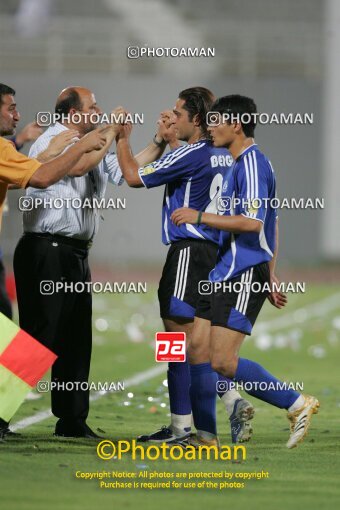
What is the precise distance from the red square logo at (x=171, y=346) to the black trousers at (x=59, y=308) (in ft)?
2.09

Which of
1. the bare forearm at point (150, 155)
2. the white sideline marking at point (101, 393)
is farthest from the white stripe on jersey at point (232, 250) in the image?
the white sideline marking at point (101, 393)

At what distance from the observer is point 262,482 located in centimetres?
743

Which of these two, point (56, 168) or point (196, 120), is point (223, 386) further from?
point (56, 168)

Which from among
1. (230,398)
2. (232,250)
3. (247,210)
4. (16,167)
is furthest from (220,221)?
(230,398)

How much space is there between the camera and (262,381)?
8492mm

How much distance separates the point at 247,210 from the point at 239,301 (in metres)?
0.57

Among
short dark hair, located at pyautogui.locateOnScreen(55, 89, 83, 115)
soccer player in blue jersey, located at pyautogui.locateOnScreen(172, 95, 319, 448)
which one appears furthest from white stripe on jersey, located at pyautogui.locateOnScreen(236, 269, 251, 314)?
short dark hair, located at pyautogui.locateOnScreen(55, 89, 83, 115)

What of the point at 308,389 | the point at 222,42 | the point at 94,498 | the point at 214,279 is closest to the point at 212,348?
the point at 214,279

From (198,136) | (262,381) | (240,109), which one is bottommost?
(262,381)

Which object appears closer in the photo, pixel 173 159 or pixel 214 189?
pixel 173 159

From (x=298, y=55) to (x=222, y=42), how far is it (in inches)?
83.6

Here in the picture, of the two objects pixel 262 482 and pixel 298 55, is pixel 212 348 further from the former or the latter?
pixel 298 55

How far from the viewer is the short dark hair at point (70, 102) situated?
903 cm

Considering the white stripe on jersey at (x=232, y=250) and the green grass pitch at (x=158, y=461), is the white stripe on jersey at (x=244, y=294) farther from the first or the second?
the green grass pitch at (x=158, y=461)
